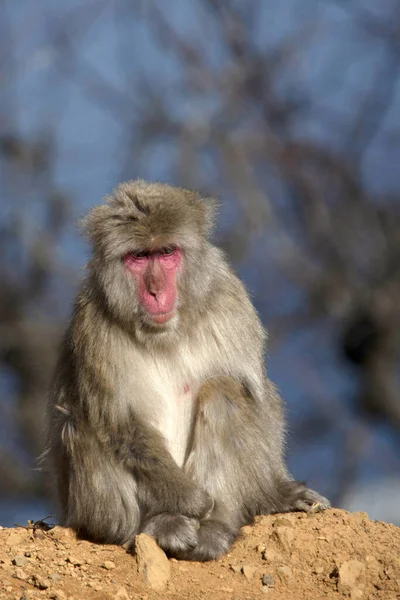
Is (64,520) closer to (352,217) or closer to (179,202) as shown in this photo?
(179,202)

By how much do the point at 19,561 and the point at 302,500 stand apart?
1.60m

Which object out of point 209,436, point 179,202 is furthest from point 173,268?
point 209,436

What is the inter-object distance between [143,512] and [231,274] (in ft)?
4.56

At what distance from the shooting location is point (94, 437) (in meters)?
5.82

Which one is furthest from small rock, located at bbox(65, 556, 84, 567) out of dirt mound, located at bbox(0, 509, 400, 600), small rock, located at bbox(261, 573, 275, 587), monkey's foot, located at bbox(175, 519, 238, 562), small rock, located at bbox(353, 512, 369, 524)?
small rock, located at bbox(353, 512, 369, 524)

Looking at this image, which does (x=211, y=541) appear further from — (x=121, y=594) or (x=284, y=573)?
(x=121, y=594)

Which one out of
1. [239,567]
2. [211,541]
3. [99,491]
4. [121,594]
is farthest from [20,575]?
[239,567]

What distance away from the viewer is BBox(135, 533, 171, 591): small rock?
17.3 feet

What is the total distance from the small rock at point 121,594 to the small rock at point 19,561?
58 cm

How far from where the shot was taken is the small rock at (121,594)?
5.08 metres

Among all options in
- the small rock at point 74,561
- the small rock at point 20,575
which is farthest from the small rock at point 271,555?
the small rock at point 20,575

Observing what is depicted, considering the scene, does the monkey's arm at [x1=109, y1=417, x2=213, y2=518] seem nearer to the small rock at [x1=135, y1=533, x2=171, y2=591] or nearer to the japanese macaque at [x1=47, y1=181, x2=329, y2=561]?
the japanese macaque at [x1=47, y1=181, x2=329, y2=561]

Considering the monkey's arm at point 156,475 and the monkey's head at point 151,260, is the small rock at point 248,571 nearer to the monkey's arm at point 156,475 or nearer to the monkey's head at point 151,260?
the monkey's arm at point 156,475

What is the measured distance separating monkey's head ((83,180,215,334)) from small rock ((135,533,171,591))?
1.11 meters
